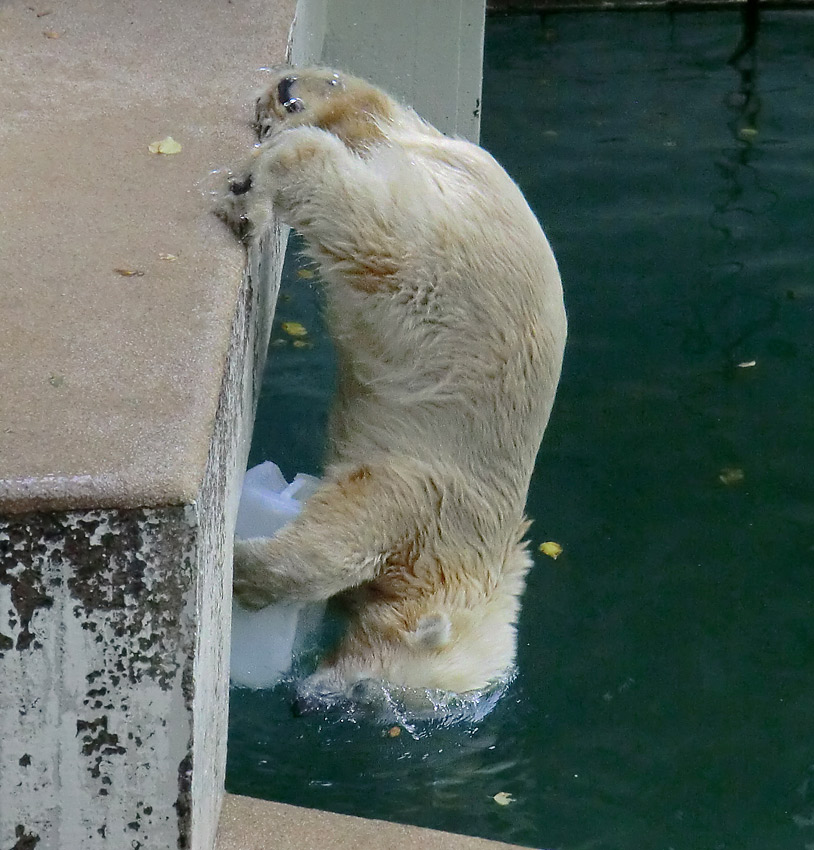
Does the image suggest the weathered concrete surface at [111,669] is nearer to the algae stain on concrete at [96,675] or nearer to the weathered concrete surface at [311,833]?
the algae stain on concrete at [96,675]

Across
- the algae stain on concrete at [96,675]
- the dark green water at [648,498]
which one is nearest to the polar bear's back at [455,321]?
the dark green water at [648,498]

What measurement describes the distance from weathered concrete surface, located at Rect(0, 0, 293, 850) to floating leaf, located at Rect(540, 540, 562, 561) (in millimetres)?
2024

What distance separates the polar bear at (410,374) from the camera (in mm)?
3119

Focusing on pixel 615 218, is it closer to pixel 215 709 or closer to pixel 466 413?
pixel 466 413

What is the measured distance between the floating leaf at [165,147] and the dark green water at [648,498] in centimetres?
152

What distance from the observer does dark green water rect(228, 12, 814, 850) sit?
370cm

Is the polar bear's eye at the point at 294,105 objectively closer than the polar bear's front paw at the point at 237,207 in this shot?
No

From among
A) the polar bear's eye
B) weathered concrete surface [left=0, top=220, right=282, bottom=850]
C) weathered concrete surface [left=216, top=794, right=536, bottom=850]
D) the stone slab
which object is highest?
the polar bear's eye

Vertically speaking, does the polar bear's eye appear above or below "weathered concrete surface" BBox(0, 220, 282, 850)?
above

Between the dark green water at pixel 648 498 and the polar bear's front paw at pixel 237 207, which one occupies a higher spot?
the polar bear's front paw at pixel 237 207

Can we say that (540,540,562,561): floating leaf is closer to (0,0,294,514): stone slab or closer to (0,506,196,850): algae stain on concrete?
(0,0,294,514): stone slab

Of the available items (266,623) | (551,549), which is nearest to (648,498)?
(551,549)

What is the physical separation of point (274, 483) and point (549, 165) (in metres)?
4.75

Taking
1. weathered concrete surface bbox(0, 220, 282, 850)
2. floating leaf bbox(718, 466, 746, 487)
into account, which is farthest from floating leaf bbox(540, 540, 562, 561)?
weathered concrete surface bbox(0, 220, 282, 850)
